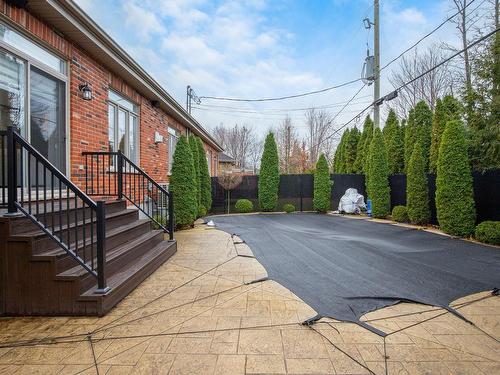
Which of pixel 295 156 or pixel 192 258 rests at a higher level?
pixel 295 156

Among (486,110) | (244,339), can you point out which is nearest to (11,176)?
(244,339)

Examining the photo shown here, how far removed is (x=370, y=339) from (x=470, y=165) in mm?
6078

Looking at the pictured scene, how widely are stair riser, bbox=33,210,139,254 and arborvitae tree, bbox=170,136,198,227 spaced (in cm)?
250

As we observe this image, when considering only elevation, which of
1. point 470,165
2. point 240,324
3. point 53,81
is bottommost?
point 240,324

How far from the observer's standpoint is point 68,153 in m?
4.33

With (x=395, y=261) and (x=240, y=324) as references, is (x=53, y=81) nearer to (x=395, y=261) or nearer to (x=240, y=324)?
(x=240, y=324)

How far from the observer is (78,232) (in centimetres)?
332

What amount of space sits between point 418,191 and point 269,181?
5902mm

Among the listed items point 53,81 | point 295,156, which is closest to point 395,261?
point 53,81

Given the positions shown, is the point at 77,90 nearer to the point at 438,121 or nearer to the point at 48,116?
the point at 48,116

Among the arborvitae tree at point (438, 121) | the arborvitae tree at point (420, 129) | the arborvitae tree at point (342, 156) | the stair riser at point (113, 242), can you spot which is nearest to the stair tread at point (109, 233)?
the stair riser at point (113, 242)

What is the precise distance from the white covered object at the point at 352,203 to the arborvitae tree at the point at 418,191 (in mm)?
3180

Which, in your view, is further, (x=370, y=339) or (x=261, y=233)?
(x=261, y=233)

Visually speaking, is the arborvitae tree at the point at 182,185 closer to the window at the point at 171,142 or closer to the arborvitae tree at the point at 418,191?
the window at the point at 171,142
